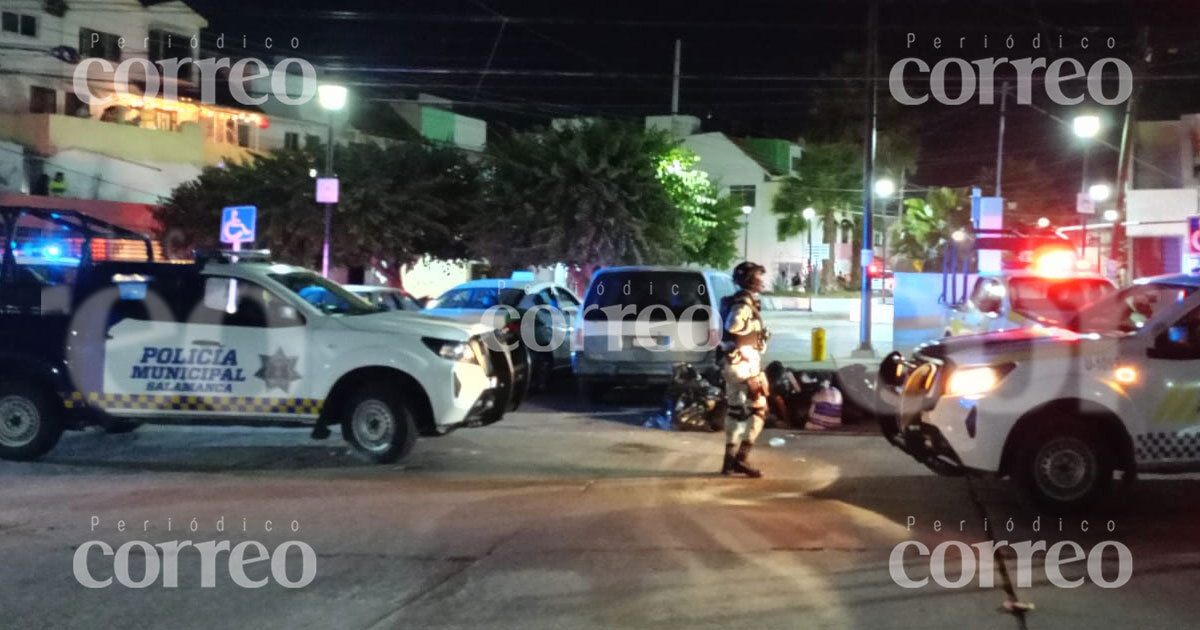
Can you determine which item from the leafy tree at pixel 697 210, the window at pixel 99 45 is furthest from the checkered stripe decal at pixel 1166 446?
the window at pixel 99 45

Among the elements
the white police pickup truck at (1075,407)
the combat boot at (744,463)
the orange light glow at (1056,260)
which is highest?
the orange light glow at (1056,260)

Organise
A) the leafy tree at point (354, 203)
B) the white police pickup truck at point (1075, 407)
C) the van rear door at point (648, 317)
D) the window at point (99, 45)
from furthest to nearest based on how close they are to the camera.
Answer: the window at point (99, 45) < the leafy tree at point (354, 203) < the van rear door at point (648, 317) < the white police pickup truck at point (1075, 407)

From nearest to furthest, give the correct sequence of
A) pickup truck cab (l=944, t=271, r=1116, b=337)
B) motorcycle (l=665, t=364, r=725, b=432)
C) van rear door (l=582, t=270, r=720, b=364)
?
motorcycle (l=665, t=364, r=725, b=432)
van rear door (l=582, t=270, r=720, b=364)
pickup truck cab (l=944, t=271, r=1116, b=337)

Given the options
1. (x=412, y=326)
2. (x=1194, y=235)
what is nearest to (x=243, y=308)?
(x=412, y=326)

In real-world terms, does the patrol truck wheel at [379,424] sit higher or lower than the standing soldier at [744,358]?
lower

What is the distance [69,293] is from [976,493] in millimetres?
7807

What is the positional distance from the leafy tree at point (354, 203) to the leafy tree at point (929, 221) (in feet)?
85.3

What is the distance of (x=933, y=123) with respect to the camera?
54.7m

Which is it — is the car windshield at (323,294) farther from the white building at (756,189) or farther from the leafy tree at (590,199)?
the white building at (756,189)

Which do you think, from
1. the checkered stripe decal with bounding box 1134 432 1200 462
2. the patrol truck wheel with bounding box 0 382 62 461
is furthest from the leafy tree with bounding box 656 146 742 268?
the checkered stripe decal with bounding box 1134 432 1200 462

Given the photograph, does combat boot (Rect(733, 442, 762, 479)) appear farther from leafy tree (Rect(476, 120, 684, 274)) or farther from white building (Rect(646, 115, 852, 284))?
white building (Rect(646, 115, 852, 284))

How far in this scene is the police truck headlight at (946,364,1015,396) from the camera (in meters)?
7.34

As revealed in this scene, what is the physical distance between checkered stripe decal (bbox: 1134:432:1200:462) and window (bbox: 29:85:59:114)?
3984cm

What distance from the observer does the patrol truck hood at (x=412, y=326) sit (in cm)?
938
